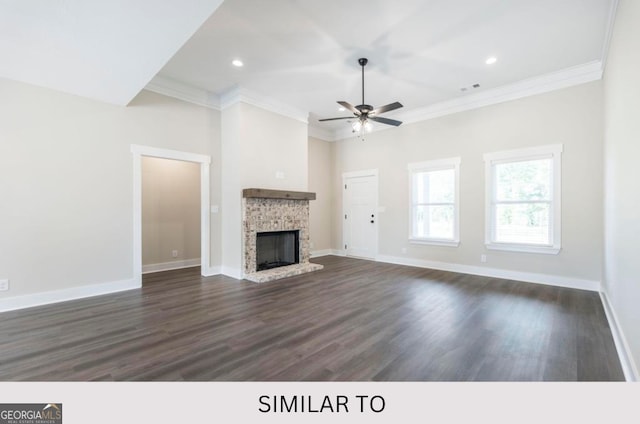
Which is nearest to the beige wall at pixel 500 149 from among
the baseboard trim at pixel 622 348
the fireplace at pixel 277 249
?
the baseboard trim at pixel 622 348

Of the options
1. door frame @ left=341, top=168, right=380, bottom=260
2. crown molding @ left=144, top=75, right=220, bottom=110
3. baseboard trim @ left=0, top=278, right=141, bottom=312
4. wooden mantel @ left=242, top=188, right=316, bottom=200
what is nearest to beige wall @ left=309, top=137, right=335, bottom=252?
door frame @ left=341, top=168, right=380, bottom=260

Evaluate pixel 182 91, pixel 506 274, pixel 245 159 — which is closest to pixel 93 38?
pixel 182 91

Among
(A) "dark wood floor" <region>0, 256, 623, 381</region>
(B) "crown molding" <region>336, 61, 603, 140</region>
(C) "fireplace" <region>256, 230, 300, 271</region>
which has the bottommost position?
(A) "dark wood floor" <region>0, 256, 623, 381</region>

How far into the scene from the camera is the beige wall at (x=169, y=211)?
5.46 m

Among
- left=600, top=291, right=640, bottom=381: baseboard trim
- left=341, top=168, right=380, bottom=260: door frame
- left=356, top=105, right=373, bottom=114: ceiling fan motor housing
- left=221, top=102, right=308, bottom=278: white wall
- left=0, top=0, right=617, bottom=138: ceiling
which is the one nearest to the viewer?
left=600, top=291, right=640, bottom=381: baseboard trim

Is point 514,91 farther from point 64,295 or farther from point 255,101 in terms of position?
point 64,295

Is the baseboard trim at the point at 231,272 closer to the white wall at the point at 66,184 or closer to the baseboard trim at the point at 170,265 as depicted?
the baseboard trim at the point at 170,265

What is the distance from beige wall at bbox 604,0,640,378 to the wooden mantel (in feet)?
14.2

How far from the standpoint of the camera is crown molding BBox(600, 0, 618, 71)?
279cm

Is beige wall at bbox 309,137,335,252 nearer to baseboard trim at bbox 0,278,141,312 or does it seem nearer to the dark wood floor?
the dark wood floor

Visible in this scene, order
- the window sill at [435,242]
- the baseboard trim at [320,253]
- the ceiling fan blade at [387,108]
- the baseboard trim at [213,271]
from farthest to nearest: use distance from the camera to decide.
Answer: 1. the baseboard trim at [320,253]
2. the window sill at [435,242]
3. the baseboard trim at [213,271]
4. the ceiling fan blade at [387,108]

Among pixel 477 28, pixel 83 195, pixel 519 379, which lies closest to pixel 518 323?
pixel 519 379

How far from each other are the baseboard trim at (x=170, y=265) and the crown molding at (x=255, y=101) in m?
3.31

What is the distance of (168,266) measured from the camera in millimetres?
5715
